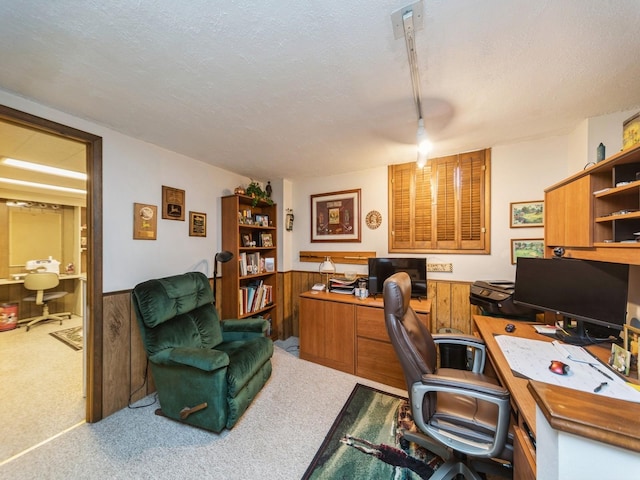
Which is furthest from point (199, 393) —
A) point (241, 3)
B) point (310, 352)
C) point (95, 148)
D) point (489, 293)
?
point (489, 293)

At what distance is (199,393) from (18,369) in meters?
2.59

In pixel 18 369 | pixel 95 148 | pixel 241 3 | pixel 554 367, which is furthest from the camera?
pixel 18 369

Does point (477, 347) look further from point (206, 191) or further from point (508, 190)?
point (206, 191)

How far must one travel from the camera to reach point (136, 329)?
2133mm

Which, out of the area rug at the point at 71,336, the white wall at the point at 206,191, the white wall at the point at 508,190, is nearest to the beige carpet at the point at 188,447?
the white wall at the point at 206,191

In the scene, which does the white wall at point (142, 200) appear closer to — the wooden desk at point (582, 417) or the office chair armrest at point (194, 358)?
the office chair armrest at point (194, 358)

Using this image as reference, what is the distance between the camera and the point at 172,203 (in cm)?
245

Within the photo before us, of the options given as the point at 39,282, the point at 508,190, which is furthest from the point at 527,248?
the point at 39,282

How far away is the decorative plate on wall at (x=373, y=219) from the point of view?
3.00m

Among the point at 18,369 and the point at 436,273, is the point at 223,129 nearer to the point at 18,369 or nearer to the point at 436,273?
the point at 436,273

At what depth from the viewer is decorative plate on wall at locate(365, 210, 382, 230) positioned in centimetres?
300

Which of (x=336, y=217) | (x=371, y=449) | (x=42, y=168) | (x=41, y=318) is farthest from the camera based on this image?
(x=41, y=318)

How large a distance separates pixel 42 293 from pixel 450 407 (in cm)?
609

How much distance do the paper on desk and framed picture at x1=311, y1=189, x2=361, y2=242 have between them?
1942mm
